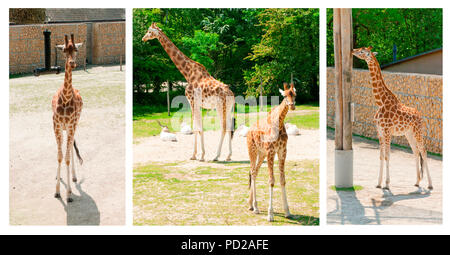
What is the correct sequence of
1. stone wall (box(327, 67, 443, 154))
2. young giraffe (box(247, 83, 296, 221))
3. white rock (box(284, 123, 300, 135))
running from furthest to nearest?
white rock (box(284, 123, 300, 135)) → stone wall (box(327, 67, 443, 154)) → young giraffe (box(247, 83, 296, 221))

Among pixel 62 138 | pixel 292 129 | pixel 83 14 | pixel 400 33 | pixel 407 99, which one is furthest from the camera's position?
pixel 83 14

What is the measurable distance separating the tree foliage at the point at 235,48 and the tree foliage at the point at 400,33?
47.0 inches

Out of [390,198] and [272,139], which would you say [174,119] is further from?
[272,139]

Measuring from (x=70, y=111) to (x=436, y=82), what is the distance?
7.04m

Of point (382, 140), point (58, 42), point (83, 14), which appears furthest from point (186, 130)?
point (83, 14)

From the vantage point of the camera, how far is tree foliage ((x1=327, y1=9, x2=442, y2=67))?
17609 mm

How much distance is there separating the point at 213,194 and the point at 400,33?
11955mm

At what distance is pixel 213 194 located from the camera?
8.59m

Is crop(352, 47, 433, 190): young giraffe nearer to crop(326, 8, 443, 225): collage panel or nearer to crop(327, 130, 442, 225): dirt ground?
crop(326, 8, 443, 225): collage panel

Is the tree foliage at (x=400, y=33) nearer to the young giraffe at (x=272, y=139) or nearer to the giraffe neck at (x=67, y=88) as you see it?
the young giraffe at (x=272, y=139)

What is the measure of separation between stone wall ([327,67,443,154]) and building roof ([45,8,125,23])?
11049 mm

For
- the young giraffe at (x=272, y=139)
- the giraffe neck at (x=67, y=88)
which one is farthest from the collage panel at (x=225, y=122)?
the giraffe neck at (x=67, y=88)

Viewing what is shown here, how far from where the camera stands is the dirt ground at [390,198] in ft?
25.2

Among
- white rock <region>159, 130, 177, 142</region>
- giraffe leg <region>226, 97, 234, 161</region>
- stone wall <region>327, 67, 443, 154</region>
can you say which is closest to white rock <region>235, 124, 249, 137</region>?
white rock <region>159, 130, 177, 142</region>
